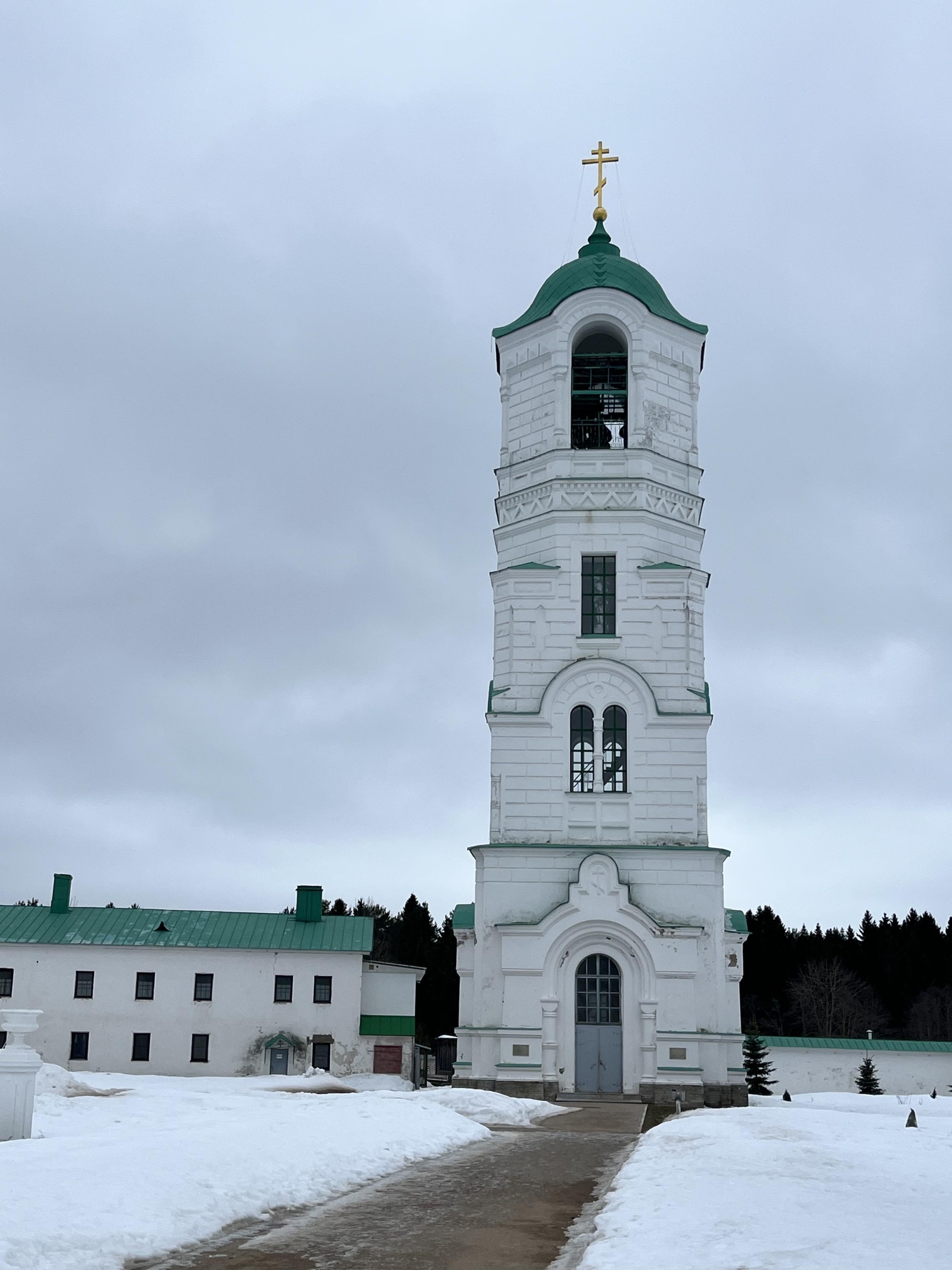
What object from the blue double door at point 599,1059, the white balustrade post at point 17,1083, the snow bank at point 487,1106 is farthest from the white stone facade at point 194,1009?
the white balustrade post at point 17,1083

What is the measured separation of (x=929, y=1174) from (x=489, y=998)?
651 inches

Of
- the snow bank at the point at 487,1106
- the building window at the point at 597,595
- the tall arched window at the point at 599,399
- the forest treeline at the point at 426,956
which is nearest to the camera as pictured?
the snow bank at the point at 487,1106

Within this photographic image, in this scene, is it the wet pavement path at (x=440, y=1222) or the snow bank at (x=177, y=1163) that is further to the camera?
the wet pavement path at (x=440, y=1222)

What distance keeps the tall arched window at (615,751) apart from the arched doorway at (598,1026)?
3795 mm

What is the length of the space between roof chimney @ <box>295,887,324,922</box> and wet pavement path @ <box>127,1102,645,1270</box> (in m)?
26.2

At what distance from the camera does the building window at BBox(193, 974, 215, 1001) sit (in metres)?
37.8

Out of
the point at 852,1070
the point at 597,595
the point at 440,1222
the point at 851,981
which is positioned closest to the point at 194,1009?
the point at 597,595

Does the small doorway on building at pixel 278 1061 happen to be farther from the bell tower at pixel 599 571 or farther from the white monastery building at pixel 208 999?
the bell tower at pixel 599 571

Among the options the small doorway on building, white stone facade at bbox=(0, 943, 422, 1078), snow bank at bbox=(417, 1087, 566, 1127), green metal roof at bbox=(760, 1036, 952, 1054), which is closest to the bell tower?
snow bank at bbox=(417, 1087, 566, 1127)

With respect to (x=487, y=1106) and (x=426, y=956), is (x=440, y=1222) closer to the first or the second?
(x=487, y=1106)

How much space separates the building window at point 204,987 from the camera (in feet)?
124

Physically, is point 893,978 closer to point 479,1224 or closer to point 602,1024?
point 602,1024

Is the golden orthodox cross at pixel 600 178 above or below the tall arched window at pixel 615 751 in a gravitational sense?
above

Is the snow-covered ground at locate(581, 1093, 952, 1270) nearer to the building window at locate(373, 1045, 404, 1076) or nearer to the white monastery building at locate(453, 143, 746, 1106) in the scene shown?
the white monastery building at locate(453, 143, 746, 1106)
